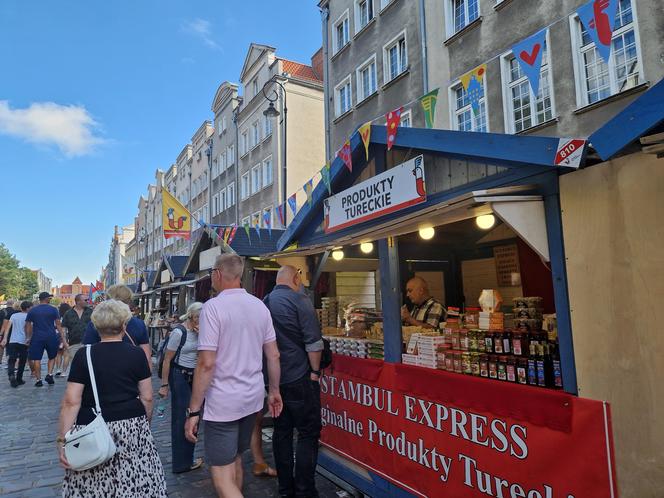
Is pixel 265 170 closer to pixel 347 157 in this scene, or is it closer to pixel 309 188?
pixel 309 188

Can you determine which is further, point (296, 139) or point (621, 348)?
point (296, 139)

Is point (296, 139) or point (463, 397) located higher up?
point (296, 139)

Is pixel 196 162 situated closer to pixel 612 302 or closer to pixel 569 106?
pixel 569 106

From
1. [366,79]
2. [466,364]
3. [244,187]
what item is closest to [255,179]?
[244,187]

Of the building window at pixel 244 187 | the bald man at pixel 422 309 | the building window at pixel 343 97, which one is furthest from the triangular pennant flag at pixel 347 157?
the building window at pixel 244 187

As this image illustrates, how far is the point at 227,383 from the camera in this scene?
10.3 ft

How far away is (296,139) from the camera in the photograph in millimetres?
23531

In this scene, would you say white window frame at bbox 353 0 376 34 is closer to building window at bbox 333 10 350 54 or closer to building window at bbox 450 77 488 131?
building window at bbox 333 10 350 54

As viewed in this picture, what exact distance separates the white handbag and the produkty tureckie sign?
310 centimetres

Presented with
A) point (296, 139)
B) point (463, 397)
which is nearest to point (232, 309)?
point (463, 397)

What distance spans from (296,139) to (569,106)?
1576 cm

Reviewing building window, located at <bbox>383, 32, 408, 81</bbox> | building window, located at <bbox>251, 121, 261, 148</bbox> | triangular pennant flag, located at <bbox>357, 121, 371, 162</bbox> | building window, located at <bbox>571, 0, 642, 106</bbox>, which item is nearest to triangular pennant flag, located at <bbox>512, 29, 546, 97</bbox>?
triangular pennant flag, located at <bbox>357, 121, 371, 162</bbox>

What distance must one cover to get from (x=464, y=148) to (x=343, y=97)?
1569 cm

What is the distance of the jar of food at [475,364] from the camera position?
3.48m
